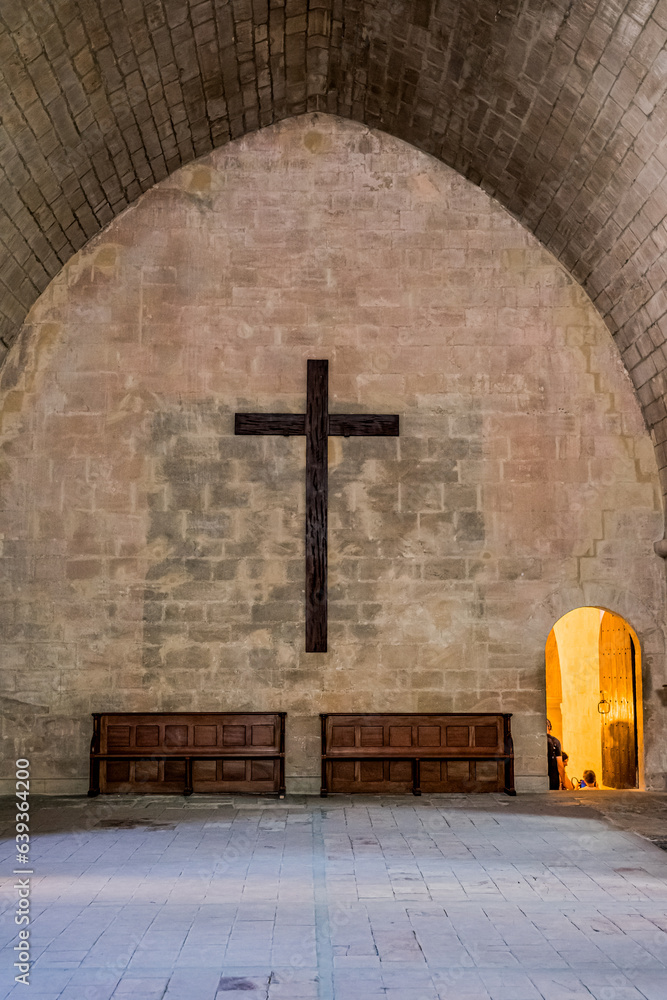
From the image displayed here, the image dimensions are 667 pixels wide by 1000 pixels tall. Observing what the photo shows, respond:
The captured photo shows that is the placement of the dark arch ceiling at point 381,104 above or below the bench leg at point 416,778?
above

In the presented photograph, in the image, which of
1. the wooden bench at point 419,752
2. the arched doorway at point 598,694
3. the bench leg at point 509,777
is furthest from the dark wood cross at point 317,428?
the arched doorway at point 598,694

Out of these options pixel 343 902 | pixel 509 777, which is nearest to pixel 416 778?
pixel 509 777

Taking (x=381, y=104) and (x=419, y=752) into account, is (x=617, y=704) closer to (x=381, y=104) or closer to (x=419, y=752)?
(x=419, y=752)

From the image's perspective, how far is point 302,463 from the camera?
9711 millimetres

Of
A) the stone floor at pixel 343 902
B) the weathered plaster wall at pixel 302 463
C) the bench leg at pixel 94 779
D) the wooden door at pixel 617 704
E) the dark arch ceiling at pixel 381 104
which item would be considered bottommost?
the stone floor at pixel 343 902

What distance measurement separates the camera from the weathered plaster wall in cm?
945

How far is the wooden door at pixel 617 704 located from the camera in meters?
9.98

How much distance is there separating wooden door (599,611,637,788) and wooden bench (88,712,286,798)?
3589 mm

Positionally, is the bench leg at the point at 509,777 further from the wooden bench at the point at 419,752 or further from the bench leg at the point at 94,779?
the bench leg at the point at 94,779

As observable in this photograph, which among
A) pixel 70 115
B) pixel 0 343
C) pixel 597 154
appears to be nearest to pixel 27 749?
pixel 0 343

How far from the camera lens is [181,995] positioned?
4.03 metres

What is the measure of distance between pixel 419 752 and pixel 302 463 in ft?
9.88

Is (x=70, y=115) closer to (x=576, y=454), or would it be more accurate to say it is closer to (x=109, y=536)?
(x=109, y=536)

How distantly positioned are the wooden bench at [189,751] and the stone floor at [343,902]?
0.60 meters
